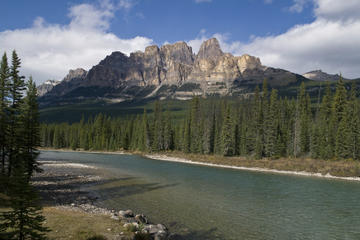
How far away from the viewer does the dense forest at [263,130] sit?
6309 cm

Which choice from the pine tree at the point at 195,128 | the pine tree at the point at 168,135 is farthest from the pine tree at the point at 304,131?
the pine tree at the point at 168,135

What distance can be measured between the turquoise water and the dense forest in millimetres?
32376

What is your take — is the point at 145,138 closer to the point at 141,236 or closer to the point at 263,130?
the point at 263,130

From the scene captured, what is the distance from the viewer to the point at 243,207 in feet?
76.2

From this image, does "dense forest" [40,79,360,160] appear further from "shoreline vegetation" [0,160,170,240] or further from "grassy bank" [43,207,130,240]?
"grassy bank" [43,207,130,240]

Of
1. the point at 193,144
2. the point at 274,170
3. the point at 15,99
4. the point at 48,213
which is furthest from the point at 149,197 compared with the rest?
the point at 193,144

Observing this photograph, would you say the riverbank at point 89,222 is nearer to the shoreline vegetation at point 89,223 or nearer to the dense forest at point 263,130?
the shoreline vegetation at point 89,223

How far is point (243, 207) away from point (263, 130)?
54.4m

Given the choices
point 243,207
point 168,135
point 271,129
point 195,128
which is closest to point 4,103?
point 243,207

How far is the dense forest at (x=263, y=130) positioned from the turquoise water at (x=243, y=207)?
3238cm

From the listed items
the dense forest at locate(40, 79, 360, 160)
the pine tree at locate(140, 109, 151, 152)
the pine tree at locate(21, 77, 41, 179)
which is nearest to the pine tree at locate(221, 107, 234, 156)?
the dense forest at locate(40, 79, 360, 160)

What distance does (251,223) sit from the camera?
1878 centimetres

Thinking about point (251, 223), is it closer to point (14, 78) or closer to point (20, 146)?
point (20, 146)

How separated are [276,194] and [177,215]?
597 inches
